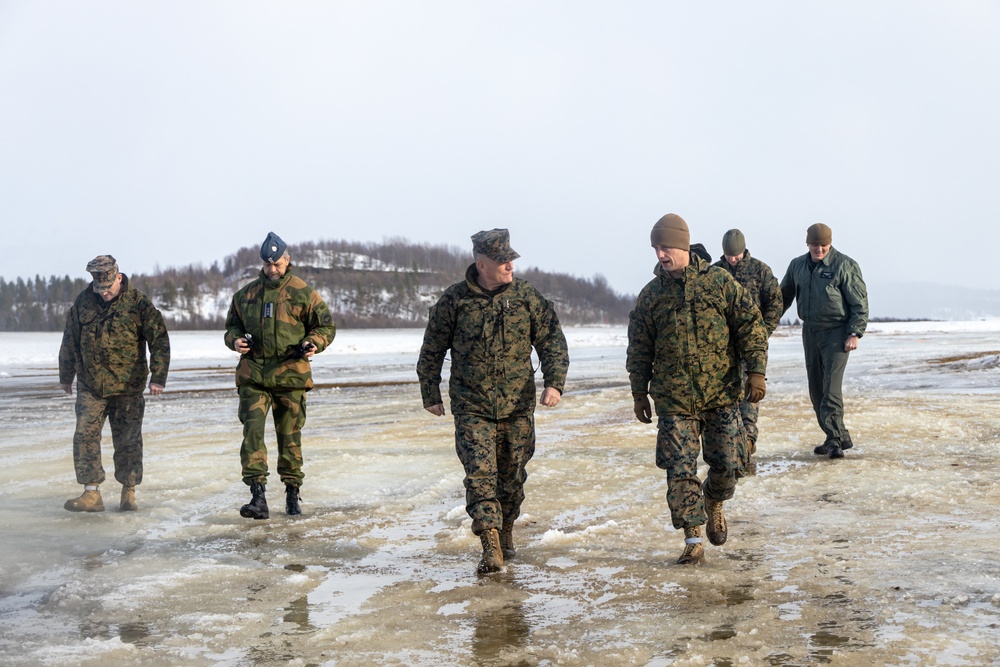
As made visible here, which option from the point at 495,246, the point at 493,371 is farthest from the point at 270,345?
the point at 495,246

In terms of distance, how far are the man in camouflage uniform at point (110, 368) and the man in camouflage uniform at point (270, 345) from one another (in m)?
1.08

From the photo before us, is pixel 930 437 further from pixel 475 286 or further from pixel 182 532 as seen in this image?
pixel 182 532

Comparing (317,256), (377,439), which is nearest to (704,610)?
(377,439)

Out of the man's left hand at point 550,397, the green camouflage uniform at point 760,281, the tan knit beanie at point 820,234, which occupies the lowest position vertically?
the man's left hand at point 550,397

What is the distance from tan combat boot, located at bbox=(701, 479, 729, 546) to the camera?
6.09 metres

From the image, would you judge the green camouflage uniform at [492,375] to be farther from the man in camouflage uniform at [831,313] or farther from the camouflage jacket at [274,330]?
the man in camouflage uniform at [831,313]

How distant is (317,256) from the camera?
186125 millimetres

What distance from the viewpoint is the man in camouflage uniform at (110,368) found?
8344mm

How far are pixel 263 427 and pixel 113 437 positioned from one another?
1.58m

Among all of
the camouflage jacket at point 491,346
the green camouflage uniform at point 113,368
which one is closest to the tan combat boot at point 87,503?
the green camouflage uniform at point 113,368

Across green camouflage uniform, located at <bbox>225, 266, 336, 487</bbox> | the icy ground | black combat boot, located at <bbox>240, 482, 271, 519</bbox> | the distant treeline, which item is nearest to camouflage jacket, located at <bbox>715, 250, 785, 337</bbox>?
the icy ground

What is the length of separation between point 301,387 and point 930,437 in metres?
6.83

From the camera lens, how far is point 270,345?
765cm

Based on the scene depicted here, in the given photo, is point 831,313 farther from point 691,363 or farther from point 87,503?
point 87,503
